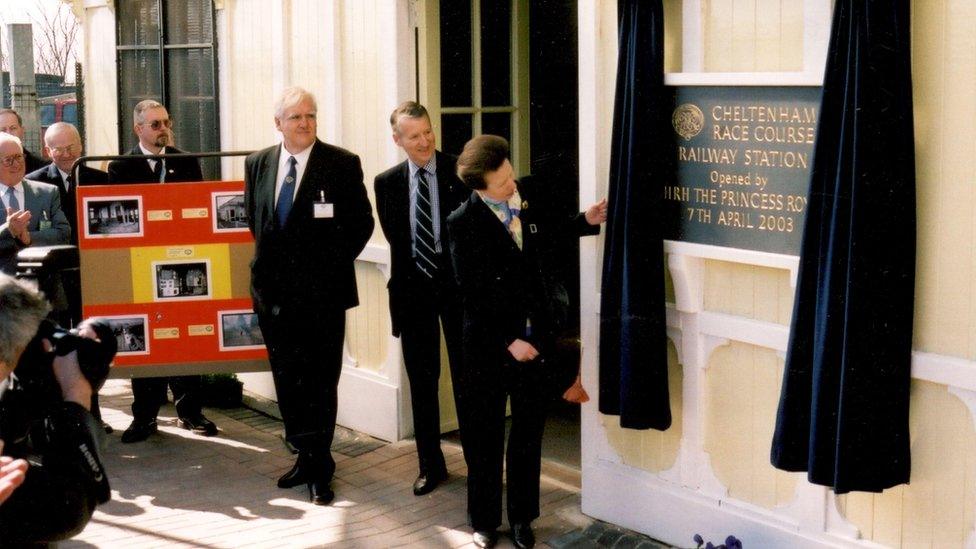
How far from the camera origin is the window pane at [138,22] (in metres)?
9.21

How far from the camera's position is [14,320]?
10.3 feet

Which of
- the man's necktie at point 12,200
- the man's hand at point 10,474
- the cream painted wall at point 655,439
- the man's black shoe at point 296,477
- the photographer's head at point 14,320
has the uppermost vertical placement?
the man's necktie at point 12,200

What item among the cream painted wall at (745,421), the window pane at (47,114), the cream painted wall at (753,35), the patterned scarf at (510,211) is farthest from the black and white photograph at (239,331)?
the window pane at (47,114)

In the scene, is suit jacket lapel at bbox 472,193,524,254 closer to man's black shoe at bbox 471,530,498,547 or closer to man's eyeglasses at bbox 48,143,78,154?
man's black shoe at bbox 471,530,498,547

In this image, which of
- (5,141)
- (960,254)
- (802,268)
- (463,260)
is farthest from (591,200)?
(5,141)

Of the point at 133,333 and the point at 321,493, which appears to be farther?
the point at 133,333

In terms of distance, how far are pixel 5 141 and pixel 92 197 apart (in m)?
0.65

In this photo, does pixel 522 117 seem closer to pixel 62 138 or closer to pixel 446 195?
pixel 446 195

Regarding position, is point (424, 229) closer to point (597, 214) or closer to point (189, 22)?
point (597, 214)

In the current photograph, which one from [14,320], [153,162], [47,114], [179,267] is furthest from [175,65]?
[47,114]

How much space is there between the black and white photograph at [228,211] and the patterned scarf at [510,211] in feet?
6.92

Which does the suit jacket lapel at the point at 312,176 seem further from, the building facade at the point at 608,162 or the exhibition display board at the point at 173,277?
the building facade at the point at 608,162

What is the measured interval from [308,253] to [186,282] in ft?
3.40

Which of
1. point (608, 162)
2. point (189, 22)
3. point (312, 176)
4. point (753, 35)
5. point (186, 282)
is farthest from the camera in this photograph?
point (189, 22)
